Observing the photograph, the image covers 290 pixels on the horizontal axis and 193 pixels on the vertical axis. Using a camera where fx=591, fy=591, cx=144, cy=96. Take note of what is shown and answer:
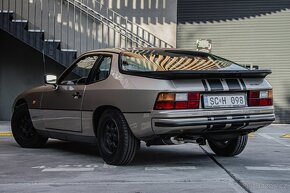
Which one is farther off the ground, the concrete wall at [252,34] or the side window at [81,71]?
the concrete wall at [252,34]

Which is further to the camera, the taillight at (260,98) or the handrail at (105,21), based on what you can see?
the handrail at (105,21)

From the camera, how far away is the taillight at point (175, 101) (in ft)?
22.4

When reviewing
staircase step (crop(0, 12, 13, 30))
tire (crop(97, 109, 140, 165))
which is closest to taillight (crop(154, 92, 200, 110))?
tire (crop(97, 109, 140, 165))

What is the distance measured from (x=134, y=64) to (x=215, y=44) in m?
8.77

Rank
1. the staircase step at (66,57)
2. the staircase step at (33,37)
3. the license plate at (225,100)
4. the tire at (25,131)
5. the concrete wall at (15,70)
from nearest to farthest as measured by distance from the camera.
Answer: the license plate at (225,100) → the tire at (25,131) → the staircase step at (33,37) → the staircase step at (66,57) → the concrete wall at (15,70)

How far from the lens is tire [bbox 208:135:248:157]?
824 centimetres

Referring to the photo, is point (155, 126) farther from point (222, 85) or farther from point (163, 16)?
point (163, 16)

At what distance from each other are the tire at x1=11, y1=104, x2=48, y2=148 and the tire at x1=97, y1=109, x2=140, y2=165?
6.66 feet

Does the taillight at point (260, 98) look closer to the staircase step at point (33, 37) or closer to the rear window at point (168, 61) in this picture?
the rear window at point (168, 61)

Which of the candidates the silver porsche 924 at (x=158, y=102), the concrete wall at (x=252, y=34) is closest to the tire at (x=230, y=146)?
the silver porsche 924 at (x=158, y=102)

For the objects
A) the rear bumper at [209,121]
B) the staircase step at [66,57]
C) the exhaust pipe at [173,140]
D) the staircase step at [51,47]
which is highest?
the staircase step at [51,47]

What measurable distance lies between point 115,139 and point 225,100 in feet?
4.77

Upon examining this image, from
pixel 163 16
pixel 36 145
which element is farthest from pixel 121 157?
pixel 163 16

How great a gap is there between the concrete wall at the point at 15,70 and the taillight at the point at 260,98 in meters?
9.00
